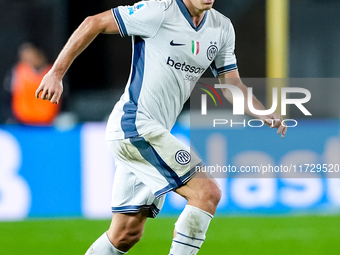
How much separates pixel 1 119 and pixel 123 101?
346 cm

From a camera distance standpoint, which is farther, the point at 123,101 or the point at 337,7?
the point at 337,7

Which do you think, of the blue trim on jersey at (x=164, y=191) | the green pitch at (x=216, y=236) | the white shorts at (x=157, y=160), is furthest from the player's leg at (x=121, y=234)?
the green pitch at (x=216, y=236)

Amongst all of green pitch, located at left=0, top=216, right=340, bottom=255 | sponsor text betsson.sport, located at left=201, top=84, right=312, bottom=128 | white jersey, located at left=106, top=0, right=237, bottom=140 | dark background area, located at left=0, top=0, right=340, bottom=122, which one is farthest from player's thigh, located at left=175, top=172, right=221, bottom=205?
dark background area, located at left=0, top=0, right=340, bottom=122

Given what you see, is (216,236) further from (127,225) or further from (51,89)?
(51,89)

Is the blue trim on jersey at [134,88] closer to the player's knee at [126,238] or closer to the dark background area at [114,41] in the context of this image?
the player's knee at [126,238]

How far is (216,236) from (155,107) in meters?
1.99

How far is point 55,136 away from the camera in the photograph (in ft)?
17.5

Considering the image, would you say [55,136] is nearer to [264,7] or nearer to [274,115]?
[274,115]

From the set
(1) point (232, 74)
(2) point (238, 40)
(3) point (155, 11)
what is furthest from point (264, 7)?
(3) point (155, 11)

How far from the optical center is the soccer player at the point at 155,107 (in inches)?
105

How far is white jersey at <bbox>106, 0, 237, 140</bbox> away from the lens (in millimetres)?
2805

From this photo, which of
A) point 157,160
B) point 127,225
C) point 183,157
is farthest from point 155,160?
point 127,225

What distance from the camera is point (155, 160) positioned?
9.14ft

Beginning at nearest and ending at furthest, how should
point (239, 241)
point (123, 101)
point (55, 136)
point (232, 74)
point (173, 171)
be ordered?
point (173, 171) → point (123, 101) → point (232, 74) → point (239, 241) → point (55, 136)
